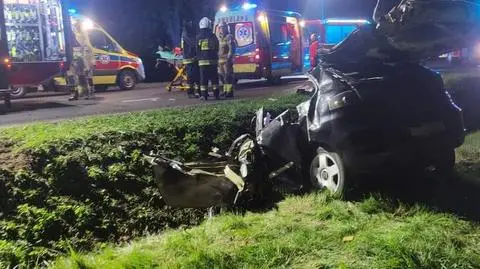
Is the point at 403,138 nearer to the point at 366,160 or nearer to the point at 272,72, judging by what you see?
the point at 366,160

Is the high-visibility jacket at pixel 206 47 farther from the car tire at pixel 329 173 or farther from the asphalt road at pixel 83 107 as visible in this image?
the car tire at pixel 329 173

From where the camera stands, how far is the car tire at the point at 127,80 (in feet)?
57.0

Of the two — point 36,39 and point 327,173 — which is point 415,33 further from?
point 36,39

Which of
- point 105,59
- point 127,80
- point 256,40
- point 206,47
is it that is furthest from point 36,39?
point 256,40

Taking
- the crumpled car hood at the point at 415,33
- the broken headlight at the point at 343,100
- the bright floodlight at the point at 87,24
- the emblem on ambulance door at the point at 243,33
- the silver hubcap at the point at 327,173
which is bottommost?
the silver hubcap at the point at 327,173

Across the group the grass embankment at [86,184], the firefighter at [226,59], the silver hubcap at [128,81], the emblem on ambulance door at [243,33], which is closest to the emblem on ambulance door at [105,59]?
the silver hubcap at [128,81]

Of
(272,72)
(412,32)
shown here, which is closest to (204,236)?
(412,32)

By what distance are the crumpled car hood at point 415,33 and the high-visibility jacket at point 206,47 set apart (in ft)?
23.1

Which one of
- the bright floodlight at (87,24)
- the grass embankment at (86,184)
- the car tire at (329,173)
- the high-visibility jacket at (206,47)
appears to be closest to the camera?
the grass embankment at (86,184)

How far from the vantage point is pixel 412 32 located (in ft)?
16.2

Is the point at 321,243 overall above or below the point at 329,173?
below

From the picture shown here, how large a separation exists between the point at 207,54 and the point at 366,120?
A: 809 centimetres

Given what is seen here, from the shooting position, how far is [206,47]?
12008mm

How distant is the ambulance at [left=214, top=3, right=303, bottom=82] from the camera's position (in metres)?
17.0
